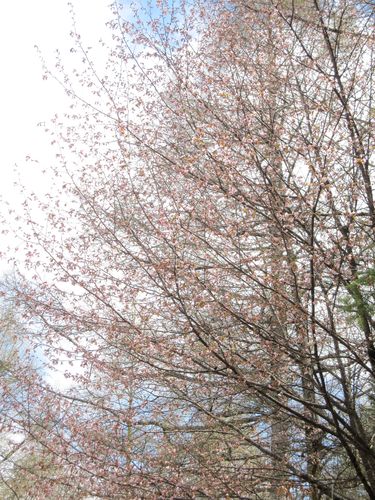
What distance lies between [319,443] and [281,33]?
3.91 meters

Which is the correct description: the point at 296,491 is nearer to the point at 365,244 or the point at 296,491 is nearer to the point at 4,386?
the point at 365,244

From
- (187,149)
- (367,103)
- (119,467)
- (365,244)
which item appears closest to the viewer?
(119,467)

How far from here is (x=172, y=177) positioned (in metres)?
4.79

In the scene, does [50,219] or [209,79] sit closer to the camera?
[209,79]

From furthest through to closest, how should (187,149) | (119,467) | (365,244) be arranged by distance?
1. (187,149)
2. (365,244)
3. (119,467)

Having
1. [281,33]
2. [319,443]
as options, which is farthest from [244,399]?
[281,33]

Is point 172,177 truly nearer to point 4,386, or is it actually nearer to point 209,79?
point 209,79

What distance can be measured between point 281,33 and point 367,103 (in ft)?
3.45

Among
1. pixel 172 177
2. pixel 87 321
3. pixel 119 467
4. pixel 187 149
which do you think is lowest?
pixel 119 467

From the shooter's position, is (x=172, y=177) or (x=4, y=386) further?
(x=172, y=177)

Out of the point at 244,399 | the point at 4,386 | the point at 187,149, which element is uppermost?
the point at 187,149

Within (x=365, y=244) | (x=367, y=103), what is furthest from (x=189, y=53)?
(x=365, y=244)

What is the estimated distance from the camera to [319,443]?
498 cm

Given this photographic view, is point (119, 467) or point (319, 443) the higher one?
point (319, 443)
